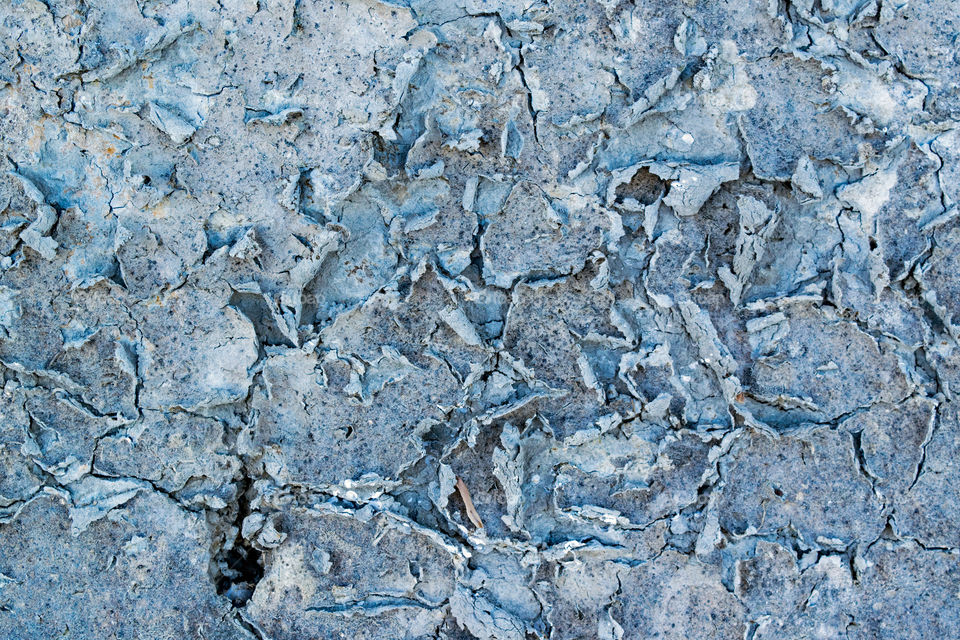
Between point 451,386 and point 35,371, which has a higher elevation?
point 35,371

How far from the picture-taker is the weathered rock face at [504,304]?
1.64m

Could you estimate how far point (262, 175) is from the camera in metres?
1.66

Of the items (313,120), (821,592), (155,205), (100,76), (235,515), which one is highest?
(100,76)

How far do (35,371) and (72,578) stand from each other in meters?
0.47

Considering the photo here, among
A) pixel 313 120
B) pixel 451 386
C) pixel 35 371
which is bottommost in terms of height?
pixel 451 386

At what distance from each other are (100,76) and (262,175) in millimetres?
396

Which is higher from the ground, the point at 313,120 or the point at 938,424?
the point at 313,120

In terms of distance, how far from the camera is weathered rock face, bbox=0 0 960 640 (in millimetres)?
1640

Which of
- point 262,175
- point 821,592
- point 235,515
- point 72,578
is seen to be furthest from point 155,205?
point 821,592

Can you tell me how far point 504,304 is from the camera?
5.49 ft

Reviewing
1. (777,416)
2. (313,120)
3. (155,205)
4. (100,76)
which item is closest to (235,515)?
(155,205)

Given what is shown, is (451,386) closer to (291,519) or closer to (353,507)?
(353,507)

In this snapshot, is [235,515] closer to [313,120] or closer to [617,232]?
[313,120]

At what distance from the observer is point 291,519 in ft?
5.53
